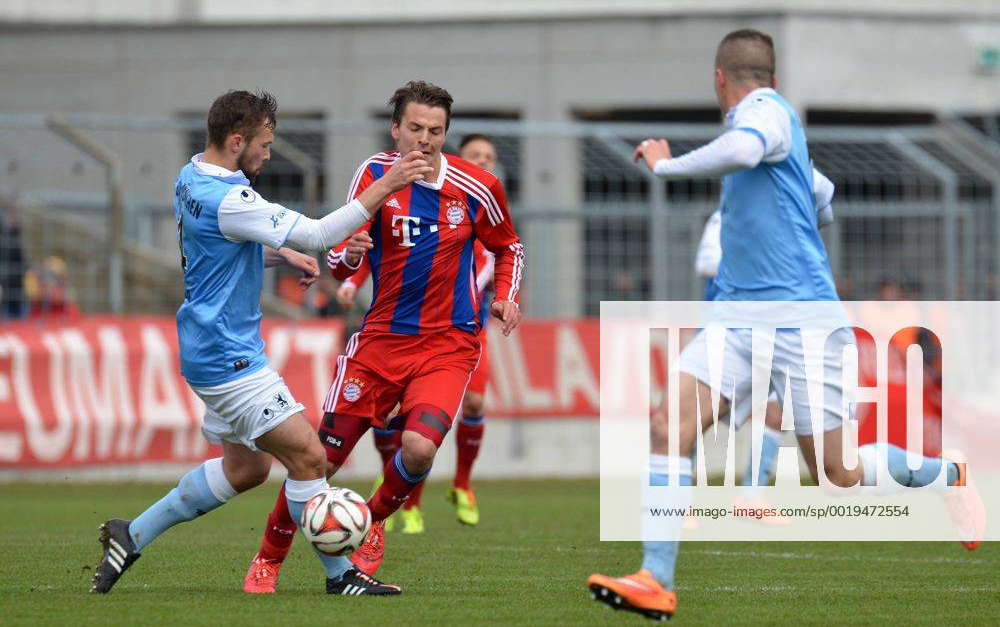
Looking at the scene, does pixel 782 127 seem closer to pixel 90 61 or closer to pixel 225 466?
pixel 225 466

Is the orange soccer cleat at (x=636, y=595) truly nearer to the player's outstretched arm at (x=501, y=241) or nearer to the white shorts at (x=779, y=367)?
the white shorts at (x=779, y=367)

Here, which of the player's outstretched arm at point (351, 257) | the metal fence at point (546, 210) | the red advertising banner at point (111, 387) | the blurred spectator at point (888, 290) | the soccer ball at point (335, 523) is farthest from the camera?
the blurred spectator at point (888, 290)

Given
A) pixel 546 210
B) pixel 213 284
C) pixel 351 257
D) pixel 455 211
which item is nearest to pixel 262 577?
pixel 213 284

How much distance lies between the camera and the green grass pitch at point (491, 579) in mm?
7391

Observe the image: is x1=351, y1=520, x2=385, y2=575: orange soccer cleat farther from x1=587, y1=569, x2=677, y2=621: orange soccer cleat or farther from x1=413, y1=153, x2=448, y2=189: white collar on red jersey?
x1=587, y1=569, x2=677, y2=621: orange soccer cleat

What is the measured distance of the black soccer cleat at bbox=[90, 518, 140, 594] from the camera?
802 centimetres

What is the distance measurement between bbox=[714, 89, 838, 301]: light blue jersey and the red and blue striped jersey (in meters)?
1.45

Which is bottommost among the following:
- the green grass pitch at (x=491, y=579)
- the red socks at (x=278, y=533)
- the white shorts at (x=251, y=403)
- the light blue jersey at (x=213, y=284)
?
the green grass pitch at (x=491, y=579)

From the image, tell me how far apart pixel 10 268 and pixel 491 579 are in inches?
380

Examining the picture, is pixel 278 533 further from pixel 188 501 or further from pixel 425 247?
pixel 425 247

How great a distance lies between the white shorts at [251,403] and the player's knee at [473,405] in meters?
4.53

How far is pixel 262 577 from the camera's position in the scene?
8.17 meters

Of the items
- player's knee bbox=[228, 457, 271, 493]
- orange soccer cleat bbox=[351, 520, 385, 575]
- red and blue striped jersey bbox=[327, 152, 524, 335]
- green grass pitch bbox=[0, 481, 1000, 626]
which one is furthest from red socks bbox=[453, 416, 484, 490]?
player's knee bbox=[228, 457, 271, 493]

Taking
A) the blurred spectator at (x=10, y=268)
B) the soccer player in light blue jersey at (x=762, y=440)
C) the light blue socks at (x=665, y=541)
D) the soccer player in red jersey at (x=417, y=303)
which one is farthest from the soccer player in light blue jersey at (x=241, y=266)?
the blurred spectator at (x=10, y=268)
